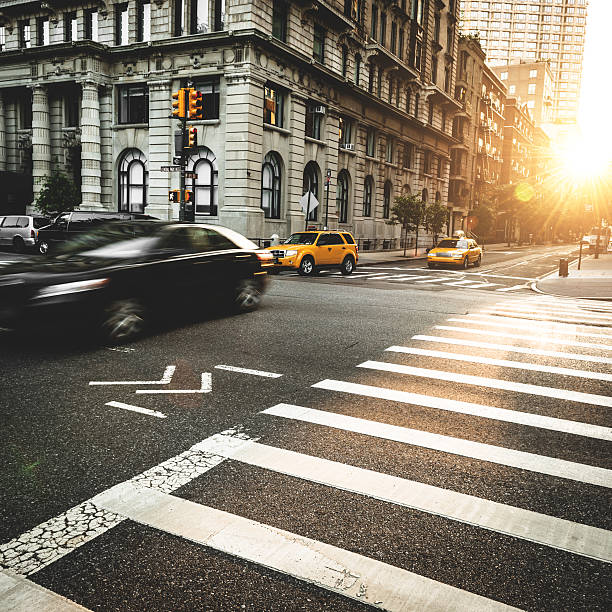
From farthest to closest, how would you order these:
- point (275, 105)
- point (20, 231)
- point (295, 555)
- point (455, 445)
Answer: point (275, 105) → point (20, 231) → point (455, 445) → point (295, 555)

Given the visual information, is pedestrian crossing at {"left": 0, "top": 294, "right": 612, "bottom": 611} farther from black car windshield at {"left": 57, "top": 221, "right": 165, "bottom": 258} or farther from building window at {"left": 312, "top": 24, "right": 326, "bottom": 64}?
building window at {"left": 312, "top": 24, "right": 326, "bottom": 64}

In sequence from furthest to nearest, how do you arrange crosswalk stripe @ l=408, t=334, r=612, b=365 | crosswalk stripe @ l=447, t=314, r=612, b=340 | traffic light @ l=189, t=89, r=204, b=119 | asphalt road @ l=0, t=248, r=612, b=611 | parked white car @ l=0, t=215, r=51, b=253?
1. parked white car @ l=0, t=215, r=51, b=253
2. traffic light @ l=189, t=89, r=204, b=119
3. crosswalk stripe @ l=447, t=314, r=612, b=340
4. crosswalk stripe @ l=408, t=334, r=612, b=365
5. asphalt road @ l=0, t=248, r=612, b=611

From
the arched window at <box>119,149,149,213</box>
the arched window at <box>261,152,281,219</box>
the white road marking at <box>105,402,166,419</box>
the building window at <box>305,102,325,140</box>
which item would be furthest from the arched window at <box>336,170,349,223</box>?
the white road marking at <box>105,402,166,419</box>

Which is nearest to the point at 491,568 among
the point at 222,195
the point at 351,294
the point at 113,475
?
the point at 113,475

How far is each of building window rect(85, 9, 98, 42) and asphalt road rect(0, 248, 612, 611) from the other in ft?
108

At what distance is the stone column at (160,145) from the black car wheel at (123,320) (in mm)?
25306

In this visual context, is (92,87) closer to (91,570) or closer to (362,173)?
(362,173)

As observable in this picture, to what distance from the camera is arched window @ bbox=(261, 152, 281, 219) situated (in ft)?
108

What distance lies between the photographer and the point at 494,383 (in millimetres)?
6688

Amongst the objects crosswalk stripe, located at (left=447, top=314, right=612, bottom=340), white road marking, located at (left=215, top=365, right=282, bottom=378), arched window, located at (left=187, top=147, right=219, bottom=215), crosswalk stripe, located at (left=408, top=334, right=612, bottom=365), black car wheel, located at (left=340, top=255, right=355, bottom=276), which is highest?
arched window, located at (left=187, top=147, right=219, bottom=215)

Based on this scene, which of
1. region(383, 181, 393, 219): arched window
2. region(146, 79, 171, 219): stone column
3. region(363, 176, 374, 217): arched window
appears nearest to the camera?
region(146, 79, 171, 219): stone column

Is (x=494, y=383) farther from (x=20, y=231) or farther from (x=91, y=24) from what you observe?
(x=91, y=24)

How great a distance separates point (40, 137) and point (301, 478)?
38599mm

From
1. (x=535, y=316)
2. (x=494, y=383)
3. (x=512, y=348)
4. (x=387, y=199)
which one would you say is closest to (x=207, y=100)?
(x=387, y=199)
